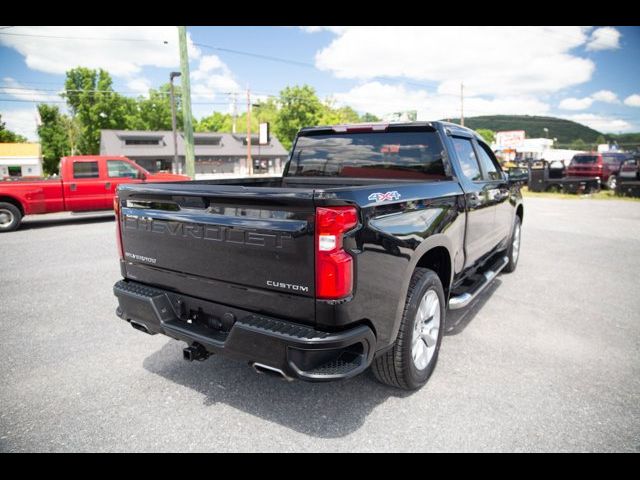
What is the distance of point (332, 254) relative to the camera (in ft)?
7.06

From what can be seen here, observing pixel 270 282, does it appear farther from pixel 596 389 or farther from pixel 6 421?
pixel 596 389

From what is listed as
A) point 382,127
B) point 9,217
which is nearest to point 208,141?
point 9,217

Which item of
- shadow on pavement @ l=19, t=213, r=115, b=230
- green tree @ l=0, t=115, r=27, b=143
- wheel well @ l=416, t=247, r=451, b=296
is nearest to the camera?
wheel well @ l=416, t=247, r=451, b=296

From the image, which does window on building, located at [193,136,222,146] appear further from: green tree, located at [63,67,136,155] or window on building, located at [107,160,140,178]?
window on building, located at [107,160,140,178]

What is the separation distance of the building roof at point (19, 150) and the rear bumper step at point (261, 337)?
69.3 metres

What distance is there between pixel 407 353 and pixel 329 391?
0.68 metres

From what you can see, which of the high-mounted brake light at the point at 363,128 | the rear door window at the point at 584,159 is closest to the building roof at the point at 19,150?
the rear door window at the point at 584,159

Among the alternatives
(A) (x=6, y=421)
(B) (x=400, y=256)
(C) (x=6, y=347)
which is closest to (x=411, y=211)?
(B) (x=400, y=256)

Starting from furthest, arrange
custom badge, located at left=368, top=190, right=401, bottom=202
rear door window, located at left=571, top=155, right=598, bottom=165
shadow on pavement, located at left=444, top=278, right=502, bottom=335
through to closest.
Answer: rear door window, located at left=571, top=155, right=598, bottom=165 < shadow on pavement, located at left=444, top=278, right=502, bottom=335 < custom badge, located at left=368, top=190, right=401, bottom=202

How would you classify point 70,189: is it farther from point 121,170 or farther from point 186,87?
point 186,87

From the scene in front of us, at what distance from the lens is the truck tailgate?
2.21 metres

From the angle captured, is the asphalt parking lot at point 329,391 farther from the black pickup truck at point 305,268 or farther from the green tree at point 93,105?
the green tree at point 93,105

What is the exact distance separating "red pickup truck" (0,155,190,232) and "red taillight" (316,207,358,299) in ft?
29.3

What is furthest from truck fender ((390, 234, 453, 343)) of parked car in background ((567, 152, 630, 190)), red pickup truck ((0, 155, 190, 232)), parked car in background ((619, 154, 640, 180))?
parked car in background ((567, 152, 630, 190))
